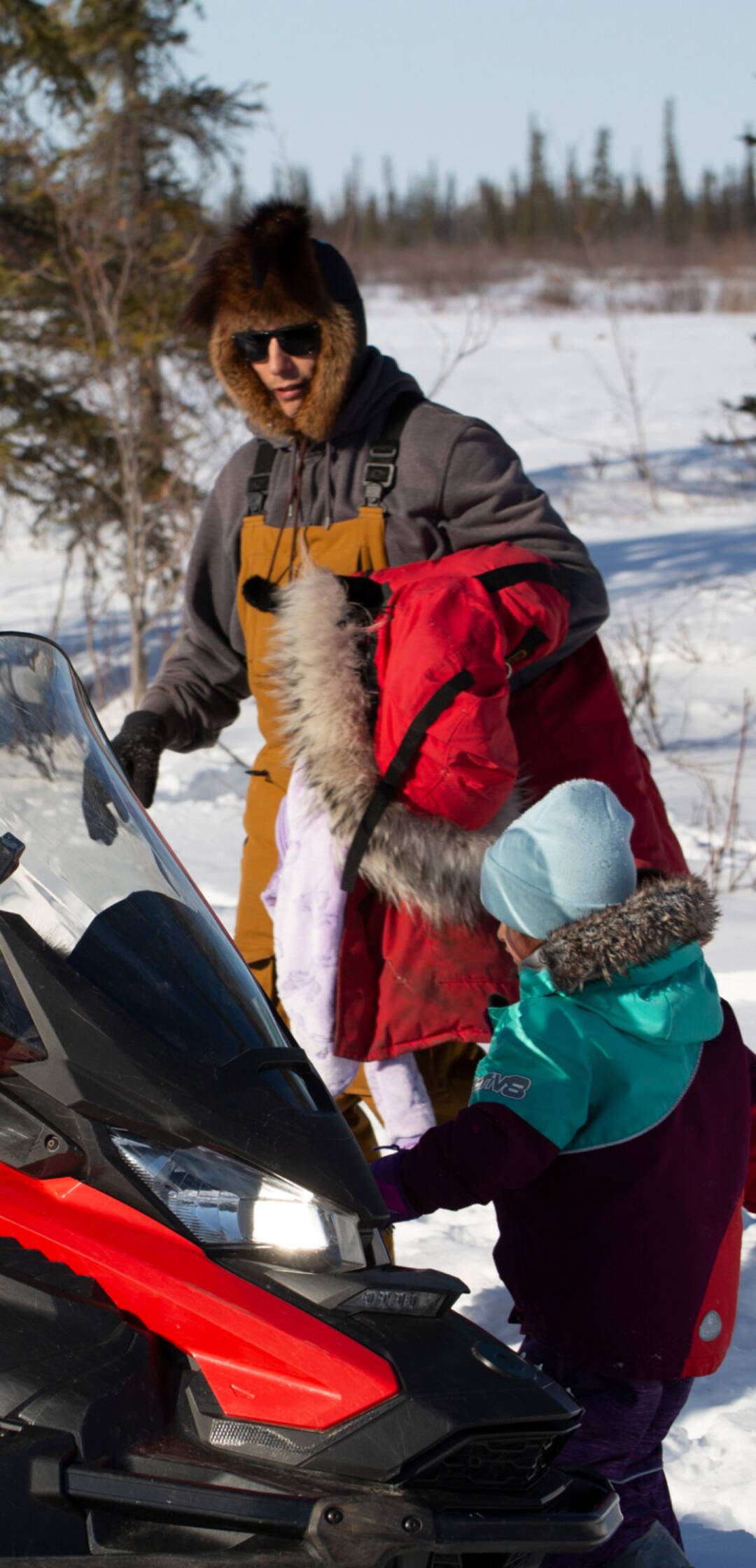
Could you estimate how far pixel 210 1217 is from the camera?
1418 mm

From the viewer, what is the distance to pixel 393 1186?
171 cm

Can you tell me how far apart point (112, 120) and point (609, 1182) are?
33.4ft

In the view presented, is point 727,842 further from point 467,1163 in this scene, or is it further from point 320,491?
point 467,1163

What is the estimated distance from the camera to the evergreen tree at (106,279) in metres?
8.29

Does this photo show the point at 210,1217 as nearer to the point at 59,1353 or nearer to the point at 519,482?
the point at 59,1353

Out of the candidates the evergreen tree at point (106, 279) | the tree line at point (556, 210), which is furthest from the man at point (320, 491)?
the tree line at point (556, 210)

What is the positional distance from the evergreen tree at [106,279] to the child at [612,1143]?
6.46 m

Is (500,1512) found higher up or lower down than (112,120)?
lower down

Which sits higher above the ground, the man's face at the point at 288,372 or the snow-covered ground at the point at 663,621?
the man's face at the point at 288,372

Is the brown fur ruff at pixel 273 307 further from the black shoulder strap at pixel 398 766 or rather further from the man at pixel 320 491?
the black shoulder strap at pixel 398 766

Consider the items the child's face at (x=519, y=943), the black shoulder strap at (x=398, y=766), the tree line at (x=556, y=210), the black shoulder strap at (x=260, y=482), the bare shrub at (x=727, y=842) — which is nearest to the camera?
the child's face at (x=519, y=943)

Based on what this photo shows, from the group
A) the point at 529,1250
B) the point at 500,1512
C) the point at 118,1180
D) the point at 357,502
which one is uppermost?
the point at 357,502

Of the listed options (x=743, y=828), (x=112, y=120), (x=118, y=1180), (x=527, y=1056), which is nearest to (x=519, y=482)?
(x=527, y=1056)

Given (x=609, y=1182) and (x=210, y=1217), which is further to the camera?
(x=609, y=1182)
